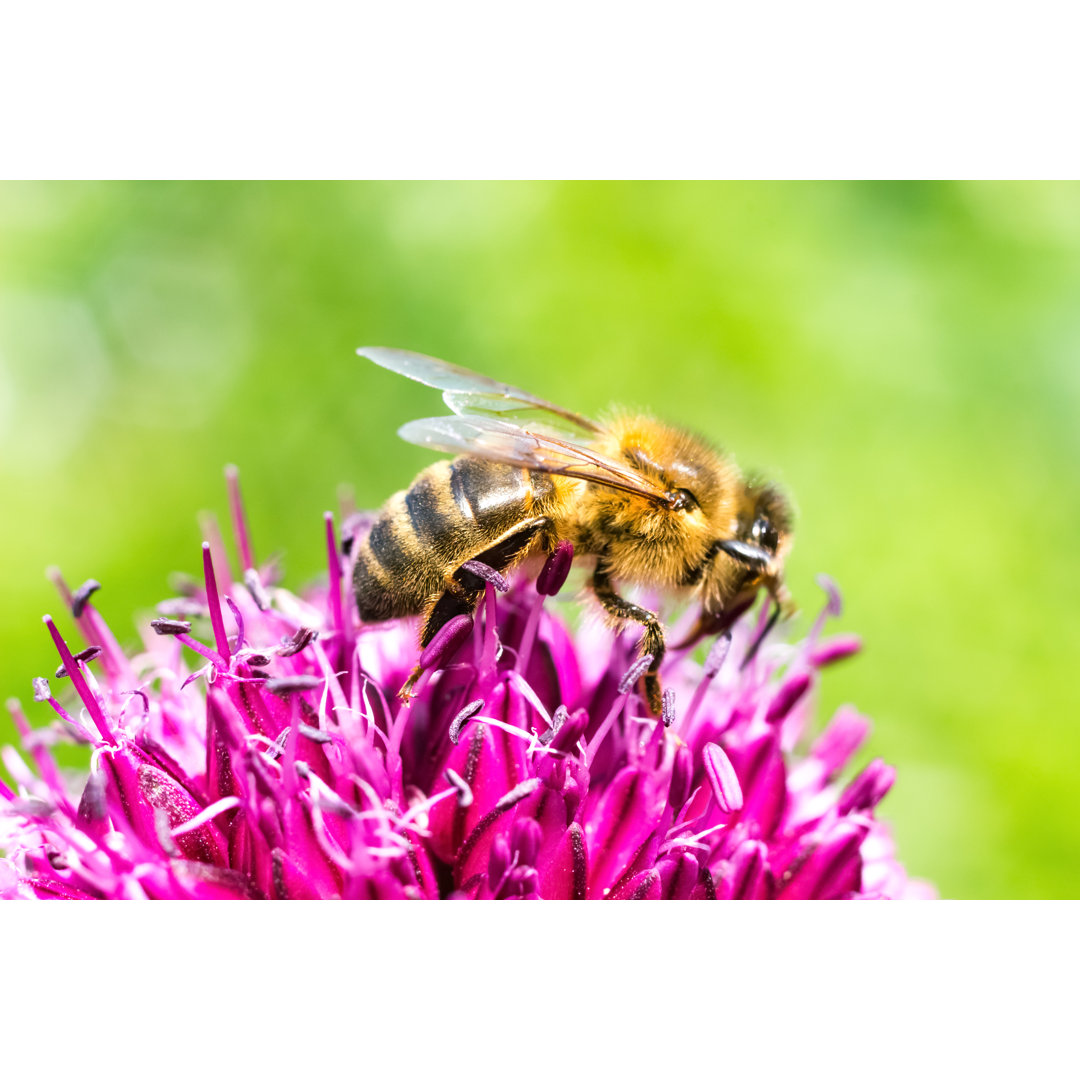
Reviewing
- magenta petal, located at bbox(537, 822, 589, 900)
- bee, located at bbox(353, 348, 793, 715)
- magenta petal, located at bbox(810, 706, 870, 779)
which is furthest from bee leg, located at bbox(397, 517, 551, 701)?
magenta petal, located at bbox(810, 706, 870, 779)

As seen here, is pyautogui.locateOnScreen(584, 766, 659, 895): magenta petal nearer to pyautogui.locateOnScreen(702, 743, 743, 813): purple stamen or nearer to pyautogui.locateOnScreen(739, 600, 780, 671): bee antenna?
pyautogui.locateOnScreen(702, 743, 743, 813): purple stamen

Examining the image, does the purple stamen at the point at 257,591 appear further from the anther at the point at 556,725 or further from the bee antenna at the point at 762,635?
the bee antenna at the point at 762,635

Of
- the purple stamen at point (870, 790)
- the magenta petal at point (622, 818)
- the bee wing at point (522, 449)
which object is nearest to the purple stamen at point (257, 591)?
the bee wing at point (522, 449)

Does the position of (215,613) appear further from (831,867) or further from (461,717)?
(831,867)

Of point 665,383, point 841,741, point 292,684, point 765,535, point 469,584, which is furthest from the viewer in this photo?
point 665,383

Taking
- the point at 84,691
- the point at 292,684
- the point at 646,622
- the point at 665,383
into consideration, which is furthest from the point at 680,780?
the point at 665,383

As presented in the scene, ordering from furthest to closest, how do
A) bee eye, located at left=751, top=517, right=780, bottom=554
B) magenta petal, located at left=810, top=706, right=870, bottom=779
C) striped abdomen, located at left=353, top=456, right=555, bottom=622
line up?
magenta petal, located at left=810, top=706, right=870, bottom=779, bee eye, located at left=751, top=517, right=780, bottom=554, striped abdomen, located at left=353, top=456, right=555, bottom=622
